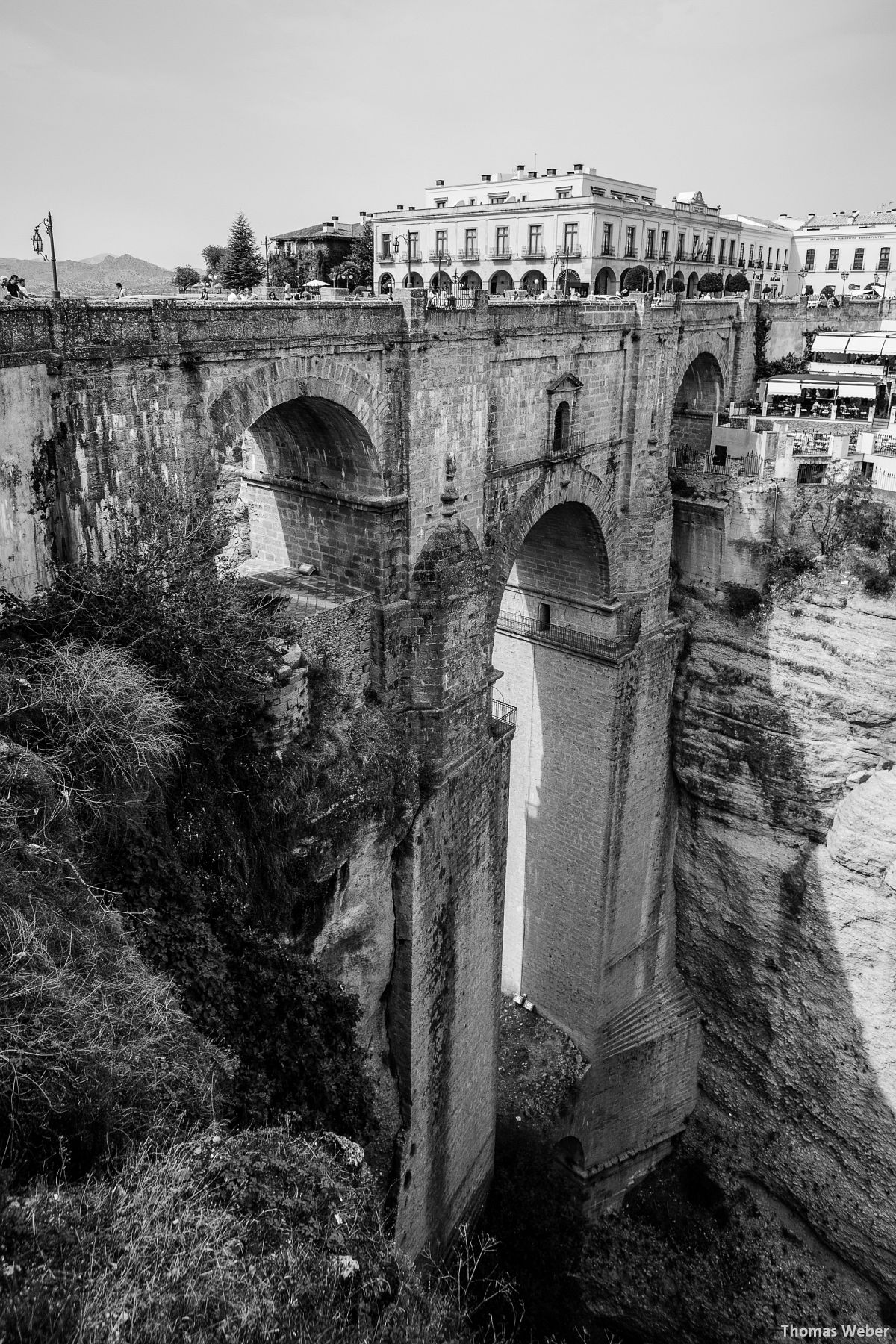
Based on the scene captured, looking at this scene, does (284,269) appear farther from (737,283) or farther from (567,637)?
(567,637)

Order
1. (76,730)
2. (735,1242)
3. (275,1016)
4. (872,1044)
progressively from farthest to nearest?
(735,1242) → (872,1044) → (275,1016) → (76,730)

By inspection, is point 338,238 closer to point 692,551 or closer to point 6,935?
point 692,551

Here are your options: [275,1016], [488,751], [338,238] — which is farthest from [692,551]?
[338,238]

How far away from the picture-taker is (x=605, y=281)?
122 feet

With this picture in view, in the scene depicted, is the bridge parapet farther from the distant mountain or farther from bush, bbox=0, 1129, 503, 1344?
the distant mountain

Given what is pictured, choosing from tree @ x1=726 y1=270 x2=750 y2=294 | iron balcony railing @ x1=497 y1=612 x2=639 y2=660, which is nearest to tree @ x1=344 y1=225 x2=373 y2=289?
tree @ x1=726 y1=270 x2=750 y2=294

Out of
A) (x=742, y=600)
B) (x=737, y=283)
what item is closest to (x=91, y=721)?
(x=742, y=600)

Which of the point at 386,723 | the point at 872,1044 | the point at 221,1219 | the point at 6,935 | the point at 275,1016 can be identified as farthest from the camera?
the point at 872,1044

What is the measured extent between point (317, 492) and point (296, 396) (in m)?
1.93

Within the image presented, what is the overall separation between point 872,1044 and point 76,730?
1641 cm

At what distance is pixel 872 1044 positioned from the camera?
17.9 m

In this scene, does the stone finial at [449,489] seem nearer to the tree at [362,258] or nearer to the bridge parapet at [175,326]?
the bridge parapet at [175,326]

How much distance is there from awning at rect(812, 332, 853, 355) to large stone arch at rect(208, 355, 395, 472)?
62.9 ft

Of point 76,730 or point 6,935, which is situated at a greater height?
point 76,730
